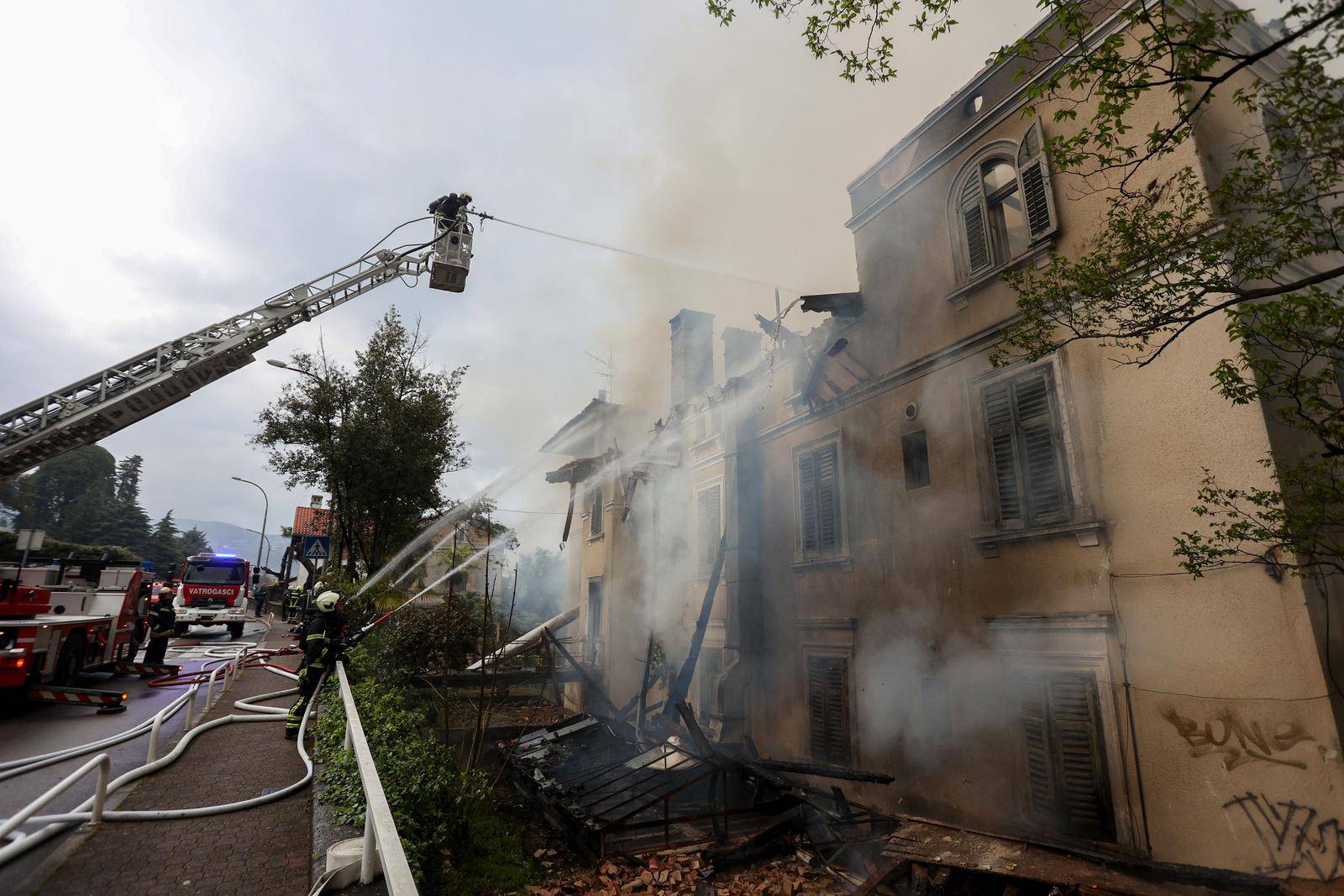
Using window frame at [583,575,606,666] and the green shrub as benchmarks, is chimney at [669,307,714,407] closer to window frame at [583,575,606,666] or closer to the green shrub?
window frame at [583,575,606,666]

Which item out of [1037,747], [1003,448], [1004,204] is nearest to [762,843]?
[1037,747]

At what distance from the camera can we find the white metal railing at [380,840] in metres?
2.39

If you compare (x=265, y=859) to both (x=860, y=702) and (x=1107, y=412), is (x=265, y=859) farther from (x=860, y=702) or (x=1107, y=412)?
(x=1107, y=412)

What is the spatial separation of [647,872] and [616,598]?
918 centimetres

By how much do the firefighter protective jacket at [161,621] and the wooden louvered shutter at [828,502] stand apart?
1515 cm

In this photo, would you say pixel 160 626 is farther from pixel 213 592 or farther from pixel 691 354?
pixel 691 354

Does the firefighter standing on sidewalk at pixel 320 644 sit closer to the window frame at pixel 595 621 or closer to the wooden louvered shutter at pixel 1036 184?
the window frame at pixel 595 621

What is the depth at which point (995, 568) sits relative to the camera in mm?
7668

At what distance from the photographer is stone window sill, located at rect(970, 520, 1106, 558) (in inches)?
260

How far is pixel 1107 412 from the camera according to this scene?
6.71 m

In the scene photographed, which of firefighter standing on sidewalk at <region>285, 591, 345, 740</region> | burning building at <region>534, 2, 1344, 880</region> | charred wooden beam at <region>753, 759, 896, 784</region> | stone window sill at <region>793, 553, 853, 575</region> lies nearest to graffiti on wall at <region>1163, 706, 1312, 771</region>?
burning building at <region>534, 2, 1344, 880</region>

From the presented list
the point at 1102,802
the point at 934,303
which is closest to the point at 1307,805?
the point at 1102,802

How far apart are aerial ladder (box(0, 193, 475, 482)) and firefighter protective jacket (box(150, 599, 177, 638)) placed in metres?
5.09

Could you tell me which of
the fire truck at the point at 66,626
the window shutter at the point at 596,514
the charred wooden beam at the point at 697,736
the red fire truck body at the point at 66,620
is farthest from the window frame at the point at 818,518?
the red fire truck body at the point at 66,620
